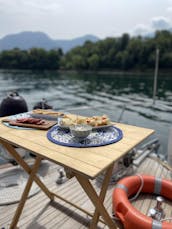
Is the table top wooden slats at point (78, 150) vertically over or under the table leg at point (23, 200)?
over

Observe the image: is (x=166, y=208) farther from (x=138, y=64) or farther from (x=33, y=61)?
(x=33, y=61)

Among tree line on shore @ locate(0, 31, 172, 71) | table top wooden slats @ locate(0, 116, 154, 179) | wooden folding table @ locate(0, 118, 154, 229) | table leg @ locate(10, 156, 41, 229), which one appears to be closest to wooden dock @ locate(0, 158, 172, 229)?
table leg @ locate(10, 156, 41, 229)

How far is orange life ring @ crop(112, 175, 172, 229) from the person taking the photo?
1.38 m

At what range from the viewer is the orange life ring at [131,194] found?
1380mm

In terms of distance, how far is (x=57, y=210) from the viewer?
173 cm

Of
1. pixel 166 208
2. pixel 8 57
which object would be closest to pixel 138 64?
pixel 8 57

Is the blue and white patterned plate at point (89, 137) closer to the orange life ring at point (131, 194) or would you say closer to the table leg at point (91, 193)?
the table leg at point (91, 193)

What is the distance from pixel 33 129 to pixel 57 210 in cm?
87

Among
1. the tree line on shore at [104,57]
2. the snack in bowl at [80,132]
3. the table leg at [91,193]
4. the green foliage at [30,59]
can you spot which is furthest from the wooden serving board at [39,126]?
the green foliage at [30,59]

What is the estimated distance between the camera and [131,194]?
6.18 ft

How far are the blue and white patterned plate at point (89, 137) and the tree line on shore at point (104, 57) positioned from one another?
32.6 metres

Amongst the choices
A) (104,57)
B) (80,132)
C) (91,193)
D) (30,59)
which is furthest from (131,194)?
(30,59)

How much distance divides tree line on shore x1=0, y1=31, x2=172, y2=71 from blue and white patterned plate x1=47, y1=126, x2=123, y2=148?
32.6 m

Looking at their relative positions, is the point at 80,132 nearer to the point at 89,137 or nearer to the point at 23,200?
the point at 89,137
